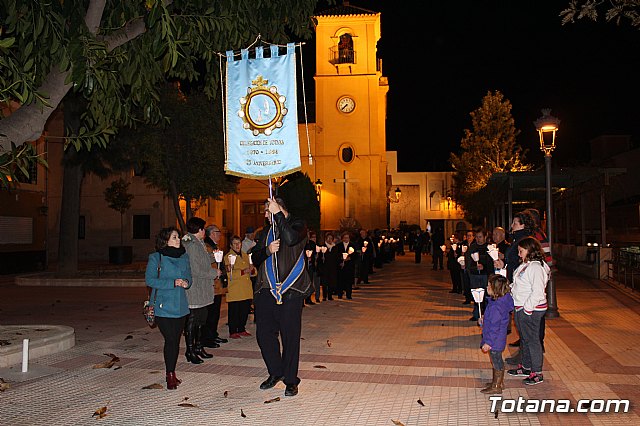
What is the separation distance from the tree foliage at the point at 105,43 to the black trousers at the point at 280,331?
315cm

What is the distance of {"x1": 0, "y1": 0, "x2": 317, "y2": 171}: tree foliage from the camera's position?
771 cm

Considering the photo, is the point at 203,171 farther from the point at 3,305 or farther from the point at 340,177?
the point at 340,177

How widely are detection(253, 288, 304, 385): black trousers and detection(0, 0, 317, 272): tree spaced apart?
11.1 feet

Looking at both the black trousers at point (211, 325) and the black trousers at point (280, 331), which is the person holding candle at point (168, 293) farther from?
the black trousers at point (211, 325)

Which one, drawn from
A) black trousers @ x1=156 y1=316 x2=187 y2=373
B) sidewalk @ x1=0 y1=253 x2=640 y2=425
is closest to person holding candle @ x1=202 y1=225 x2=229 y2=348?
sidewalk @ x1=0 y1=253 x2=640 y2=425

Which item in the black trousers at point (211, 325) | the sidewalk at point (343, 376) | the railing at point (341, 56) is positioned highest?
the railing at point (341, 56)

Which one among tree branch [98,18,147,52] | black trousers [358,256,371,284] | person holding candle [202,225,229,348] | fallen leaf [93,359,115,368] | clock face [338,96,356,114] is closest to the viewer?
fallen leaf [93,359,115,368]

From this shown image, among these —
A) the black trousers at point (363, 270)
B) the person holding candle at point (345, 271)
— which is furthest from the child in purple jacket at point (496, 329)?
the black trousers at point (363, 270)

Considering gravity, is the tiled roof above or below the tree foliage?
above

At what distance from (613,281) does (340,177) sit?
2984 centimetres

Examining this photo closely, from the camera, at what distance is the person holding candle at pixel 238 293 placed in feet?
36.4

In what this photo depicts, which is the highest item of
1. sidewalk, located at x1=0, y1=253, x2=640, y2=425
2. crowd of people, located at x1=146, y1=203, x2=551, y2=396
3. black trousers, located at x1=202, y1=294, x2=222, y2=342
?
crowd of people, located at x1=146, y1=203, x2=551, y2=396

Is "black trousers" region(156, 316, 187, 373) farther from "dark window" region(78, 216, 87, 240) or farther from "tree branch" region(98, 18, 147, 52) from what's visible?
"dark window" region(78, 216, 87, 240)

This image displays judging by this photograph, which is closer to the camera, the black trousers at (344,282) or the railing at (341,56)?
the black trousers at (344,282)
